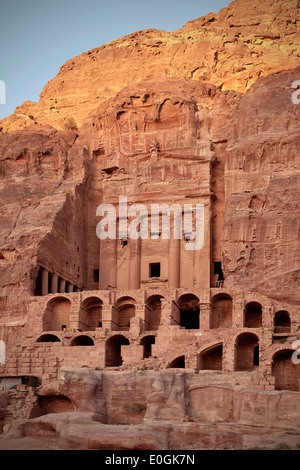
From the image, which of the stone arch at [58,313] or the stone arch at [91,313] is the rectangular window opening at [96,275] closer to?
the stone arch at [91,313]

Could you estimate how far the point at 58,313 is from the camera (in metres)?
55.2

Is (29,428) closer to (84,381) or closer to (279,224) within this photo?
(84,381)

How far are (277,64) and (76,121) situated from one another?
21.6 meters

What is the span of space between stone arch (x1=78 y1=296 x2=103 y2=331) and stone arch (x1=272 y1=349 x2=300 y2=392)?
15635 millimetres

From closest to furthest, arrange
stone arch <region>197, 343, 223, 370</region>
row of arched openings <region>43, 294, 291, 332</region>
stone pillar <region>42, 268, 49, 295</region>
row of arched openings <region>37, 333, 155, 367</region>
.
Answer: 1. stone arch <region>197, 343, 223, 370</region>
2. row of arched openings <region>37, 333, 155, 367</region>
3. row of arched openings <region>43, 294, 291, 332</region>
4. stone pillar <region>42, 268, 49, 295</region>

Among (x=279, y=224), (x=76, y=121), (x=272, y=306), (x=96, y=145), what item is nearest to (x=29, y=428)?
(x=272, y=306)

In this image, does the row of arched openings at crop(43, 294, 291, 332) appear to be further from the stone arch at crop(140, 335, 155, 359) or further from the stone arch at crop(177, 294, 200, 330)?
the stone arch at crop(140, 335, 155, 359)

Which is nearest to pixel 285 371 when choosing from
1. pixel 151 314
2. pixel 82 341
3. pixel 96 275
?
pixel 151 314

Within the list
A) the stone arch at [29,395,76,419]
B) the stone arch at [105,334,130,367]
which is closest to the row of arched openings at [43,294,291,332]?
the stone arch at [105,334,130,367]

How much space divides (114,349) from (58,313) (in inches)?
225

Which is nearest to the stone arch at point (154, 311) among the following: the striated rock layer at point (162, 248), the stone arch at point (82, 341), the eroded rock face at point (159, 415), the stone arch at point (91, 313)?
the striated rock layer at point (162, 248)

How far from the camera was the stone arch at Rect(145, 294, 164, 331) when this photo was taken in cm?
5453

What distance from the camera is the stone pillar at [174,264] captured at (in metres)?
58.8

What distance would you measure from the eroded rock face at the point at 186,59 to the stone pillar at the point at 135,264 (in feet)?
62.4
